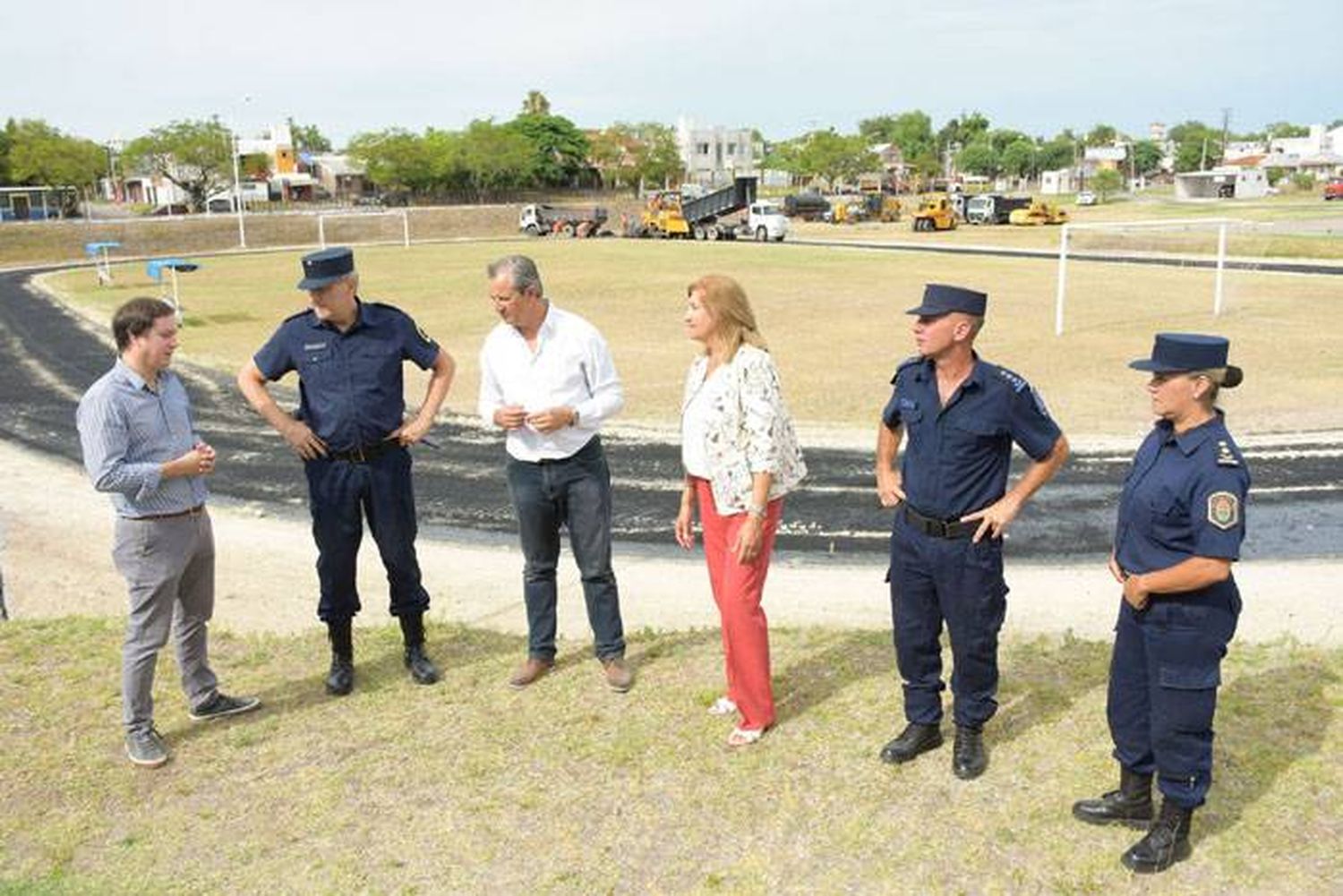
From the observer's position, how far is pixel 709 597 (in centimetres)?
718

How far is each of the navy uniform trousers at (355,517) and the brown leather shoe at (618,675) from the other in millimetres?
1099

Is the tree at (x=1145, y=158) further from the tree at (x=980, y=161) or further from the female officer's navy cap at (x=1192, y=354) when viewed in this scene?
the female officer's navy cap at (x=1192, y=354)

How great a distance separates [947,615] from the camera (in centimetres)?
421

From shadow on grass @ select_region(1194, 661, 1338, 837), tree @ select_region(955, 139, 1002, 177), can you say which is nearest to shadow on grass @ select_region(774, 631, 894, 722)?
shadow on grass @ select_region(1194, 661, 1338, 837)

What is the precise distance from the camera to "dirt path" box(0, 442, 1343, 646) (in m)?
6.59

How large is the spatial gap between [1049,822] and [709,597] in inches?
134

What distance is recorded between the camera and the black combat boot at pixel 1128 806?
12.9 feet

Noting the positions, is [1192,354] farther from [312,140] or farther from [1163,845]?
[312,140]

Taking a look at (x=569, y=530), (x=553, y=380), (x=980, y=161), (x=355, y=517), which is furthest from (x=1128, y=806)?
(x=980, y=161)

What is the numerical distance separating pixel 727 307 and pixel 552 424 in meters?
1.04

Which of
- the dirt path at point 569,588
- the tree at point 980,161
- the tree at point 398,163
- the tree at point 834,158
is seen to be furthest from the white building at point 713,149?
the dirt path at point 569,588

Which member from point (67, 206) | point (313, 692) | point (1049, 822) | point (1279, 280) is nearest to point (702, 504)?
point (1049, 822)

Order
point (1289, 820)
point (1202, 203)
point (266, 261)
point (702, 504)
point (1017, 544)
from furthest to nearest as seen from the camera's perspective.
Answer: point (1202, 203) → point (266, 261) → point (1017, 544) → point (702, 504) → point (1289, 820)

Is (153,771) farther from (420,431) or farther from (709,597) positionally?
(709,597)
